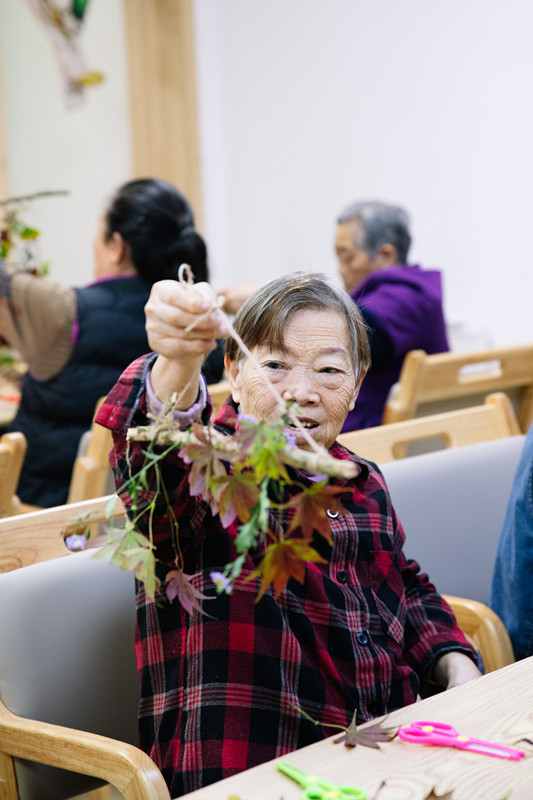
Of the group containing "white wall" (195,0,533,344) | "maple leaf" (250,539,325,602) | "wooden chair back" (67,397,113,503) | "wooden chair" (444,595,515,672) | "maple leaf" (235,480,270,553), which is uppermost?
"white wall" (195,0,533,344)

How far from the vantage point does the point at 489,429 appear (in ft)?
6.23

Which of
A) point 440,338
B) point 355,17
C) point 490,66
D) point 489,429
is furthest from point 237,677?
point 355,17

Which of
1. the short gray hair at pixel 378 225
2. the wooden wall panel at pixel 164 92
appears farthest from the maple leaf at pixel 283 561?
the wooden wall panel at pixel 164 92

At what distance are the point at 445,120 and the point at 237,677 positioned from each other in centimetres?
309

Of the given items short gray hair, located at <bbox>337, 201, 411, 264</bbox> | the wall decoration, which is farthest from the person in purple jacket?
the wall decoration

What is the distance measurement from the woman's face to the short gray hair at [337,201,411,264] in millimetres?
2000

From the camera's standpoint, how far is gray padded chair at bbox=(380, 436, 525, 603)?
162 cm

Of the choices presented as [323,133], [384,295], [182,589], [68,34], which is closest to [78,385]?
[384,295]

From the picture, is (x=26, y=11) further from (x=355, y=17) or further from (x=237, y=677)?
(x=237, y=677)

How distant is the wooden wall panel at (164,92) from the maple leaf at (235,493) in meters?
4.28

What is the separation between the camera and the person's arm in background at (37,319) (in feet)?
6.43

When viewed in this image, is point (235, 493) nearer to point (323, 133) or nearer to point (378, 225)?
point (378, 225)

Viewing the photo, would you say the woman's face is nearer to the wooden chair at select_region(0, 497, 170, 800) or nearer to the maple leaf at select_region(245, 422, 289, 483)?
the wooden chair at select_region(0, 497, 170, 800)

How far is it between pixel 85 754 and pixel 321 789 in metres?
0.38
